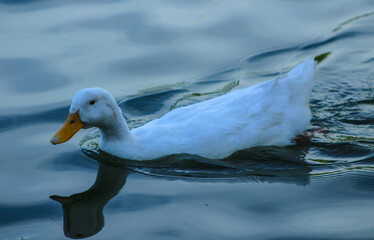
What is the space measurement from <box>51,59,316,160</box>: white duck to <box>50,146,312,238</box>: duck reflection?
0.09 m

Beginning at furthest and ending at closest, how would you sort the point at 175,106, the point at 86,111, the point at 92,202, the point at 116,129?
1. the point at 175,106
2. the point at 116,129
3. the point at 86,111
4. the point at 92,202

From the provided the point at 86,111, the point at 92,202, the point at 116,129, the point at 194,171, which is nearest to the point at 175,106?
the point at 116,129

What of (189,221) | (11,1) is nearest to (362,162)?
(189,221)

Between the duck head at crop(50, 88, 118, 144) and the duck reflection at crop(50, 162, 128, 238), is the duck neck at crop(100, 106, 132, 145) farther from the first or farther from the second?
the duck reflection at crop(50, 162, 128, 238)

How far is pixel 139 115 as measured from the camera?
Result: 7.59m

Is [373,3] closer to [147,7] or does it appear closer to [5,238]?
[147,7]

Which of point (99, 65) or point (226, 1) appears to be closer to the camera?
point (99, 65)

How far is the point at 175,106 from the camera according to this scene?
7758 millimetres

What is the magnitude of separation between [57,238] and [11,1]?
22.4ft

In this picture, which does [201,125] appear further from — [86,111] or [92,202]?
[92,202]

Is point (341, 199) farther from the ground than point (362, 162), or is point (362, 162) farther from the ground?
point (362, 162)

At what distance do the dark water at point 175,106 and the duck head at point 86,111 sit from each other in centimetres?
48

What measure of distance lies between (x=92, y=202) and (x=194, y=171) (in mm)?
1134

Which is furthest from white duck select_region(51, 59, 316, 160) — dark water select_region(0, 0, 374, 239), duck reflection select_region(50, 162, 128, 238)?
duck reflection select_region(50, 162, 128, 238)
